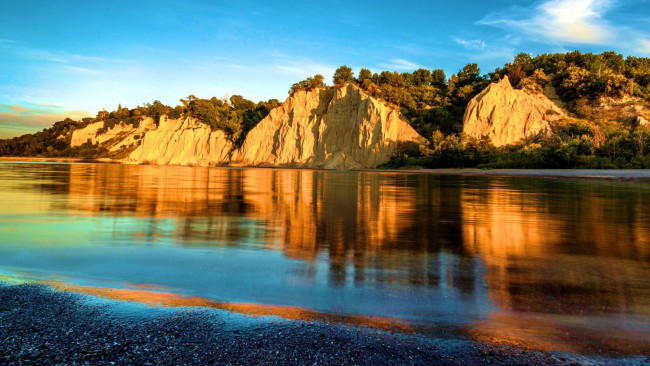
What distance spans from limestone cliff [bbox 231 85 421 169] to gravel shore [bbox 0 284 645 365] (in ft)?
161

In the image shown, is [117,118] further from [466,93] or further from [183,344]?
[183,344]

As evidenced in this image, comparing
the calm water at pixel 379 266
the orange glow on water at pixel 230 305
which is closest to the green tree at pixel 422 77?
the calm water at pixel 379 266

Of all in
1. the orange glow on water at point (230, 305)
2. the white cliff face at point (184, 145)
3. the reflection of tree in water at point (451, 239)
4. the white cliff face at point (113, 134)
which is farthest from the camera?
the white cliff face at point (113, 134)

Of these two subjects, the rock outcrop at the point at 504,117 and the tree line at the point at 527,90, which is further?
the rock outcrop at the point at 504,117

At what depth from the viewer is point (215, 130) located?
74.1m

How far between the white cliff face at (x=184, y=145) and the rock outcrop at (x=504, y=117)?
146 ft

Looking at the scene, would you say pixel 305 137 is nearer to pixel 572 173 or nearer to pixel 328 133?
pixel 328 133

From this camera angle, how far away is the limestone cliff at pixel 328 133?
51.9 meters

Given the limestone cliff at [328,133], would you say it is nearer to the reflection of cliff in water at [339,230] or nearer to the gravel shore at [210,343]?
the reflection of cliff in water at [339,230]

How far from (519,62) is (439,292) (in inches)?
2950

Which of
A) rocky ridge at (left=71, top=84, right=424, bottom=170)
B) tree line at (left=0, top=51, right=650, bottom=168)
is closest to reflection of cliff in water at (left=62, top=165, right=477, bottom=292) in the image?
tree line at (left=0, top=51, right=650, bottom=168)

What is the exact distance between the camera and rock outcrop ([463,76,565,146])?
156 feet

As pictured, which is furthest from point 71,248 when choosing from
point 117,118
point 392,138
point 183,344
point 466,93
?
point 117,118

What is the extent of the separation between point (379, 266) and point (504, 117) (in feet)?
162
